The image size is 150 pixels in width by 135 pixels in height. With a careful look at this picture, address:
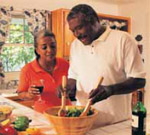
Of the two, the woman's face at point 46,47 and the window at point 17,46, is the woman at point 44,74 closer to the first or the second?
the woman's face at point 46,47

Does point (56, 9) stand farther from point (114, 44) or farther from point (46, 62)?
point (114, 44)

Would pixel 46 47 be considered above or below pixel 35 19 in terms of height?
below

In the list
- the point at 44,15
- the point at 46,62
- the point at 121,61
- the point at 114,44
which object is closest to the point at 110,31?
the point at 114,44

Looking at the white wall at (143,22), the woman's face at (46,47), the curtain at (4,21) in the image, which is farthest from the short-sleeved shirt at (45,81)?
the white wall at (143,22)

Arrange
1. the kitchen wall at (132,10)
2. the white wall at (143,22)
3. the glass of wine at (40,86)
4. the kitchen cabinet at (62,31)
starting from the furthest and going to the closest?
the white wall at (143,22) < the kitchen wall at (132,10) < the kitchen cabinet at (62,31) < the glass of wine at (40,86)

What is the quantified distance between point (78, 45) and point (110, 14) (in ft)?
11.7

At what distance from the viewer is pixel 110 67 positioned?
1.50m

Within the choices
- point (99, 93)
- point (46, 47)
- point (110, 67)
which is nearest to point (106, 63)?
point (110, 67)

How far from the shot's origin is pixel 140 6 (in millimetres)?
4848

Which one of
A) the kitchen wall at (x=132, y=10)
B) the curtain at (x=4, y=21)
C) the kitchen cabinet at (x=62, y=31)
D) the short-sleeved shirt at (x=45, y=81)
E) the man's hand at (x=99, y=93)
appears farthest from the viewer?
the kitchen wall at (x=132, y=10)

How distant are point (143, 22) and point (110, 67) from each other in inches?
142

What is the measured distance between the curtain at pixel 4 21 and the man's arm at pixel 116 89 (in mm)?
2834

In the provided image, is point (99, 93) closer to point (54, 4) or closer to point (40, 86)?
point (40, 86)

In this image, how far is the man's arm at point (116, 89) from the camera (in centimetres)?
123
